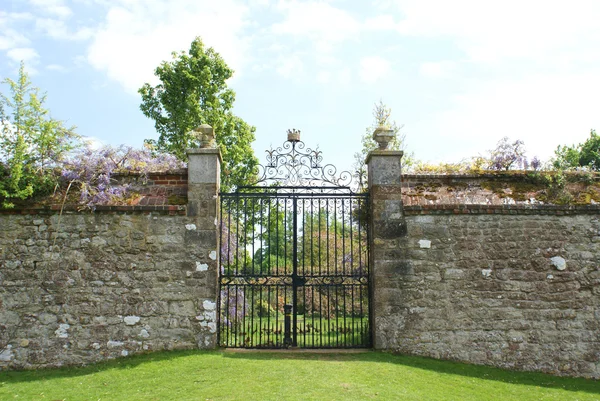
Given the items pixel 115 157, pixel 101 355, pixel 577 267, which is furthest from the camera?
pixel 115 157

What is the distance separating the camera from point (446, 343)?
22.2ft

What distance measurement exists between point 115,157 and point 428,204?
17.4 ft

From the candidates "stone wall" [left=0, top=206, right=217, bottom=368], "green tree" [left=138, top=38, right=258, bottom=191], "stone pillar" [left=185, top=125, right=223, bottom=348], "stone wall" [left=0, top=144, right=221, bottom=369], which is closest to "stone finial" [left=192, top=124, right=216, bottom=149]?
"stone pillar" [left=185, top=125, right=223, bottom=348]

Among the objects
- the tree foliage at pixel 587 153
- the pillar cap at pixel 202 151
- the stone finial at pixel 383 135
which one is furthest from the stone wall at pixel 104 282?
the tree foliage at pixel 587 153

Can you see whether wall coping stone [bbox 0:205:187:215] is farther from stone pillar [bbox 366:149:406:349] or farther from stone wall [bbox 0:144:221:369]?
stone pillar [bbox 366:149:406:349]

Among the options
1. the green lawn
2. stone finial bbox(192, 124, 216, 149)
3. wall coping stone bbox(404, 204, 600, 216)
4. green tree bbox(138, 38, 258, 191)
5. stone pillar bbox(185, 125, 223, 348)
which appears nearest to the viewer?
the green lawn

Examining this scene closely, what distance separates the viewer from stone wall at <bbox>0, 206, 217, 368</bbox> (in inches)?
258

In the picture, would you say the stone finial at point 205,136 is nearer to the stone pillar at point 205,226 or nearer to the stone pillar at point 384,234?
the stone pillar at point 205,226

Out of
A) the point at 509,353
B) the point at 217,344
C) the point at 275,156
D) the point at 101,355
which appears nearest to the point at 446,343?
Result: the point at 509,353

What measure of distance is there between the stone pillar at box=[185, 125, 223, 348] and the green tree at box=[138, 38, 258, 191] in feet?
23.4

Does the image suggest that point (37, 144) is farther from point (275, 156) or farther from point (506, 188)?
point (506, 188)

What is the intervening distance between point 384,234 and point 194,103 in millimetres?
9652

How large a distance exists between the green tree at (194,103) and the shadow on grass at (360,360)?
8.39 metres

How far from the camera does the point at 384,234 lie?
7086 mm
